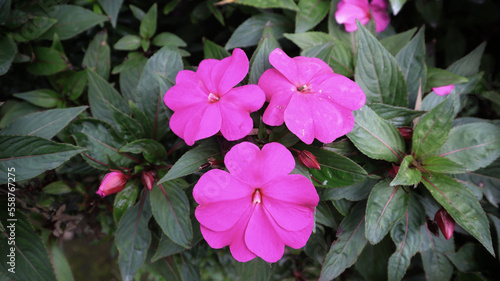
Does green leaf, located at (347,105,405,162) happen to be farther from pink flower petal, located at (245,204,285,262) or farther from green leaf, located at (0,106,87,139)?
green leaf, located at (0,106,87,139)

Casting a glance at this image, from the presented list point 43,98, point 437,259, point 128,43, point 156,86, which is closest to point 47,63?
point 43,98

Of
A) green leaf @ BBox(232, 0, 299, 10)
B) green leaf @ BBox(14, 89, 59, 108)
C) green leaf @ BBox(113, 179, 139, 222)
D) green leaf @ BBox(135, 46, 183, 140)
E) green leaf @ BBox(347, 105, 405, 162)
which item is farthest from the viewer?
green leaf @ BBox(14, 89, 59, 108)

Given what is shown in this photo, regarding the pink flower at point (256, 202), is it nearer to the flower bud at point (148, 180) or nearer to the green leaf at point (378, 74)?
the flower bud at point (148, 180)

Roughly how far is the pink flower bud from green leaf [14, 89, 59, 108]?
687mm

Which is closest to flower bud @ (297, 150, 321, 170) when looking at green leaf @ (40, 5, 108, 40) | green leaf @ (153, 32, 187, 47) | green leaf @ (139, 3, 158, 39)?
green leaf @ (153, 32, 187, 47)

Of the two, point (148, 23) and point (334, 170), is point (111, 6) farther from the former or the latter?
point (334, 170)

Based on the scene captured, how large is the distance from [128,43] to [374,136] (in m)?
1.13

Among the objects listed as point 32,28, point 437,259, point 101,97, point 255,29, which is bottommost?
point 437,259

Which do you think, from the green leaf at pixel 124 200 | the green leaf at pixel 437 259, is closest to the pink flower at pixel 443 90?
the green leaf at pixel 437 259

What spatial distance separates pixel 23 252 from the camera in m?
1.12

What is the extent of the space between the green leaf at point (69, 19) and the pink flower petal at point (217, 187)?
40.8 inches

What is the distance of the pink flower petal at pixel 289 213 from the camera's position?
0.79 meters

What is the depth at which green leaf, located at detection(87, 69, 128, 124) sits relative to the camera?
125 cm

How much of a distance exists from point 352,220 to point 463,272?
63 cm
